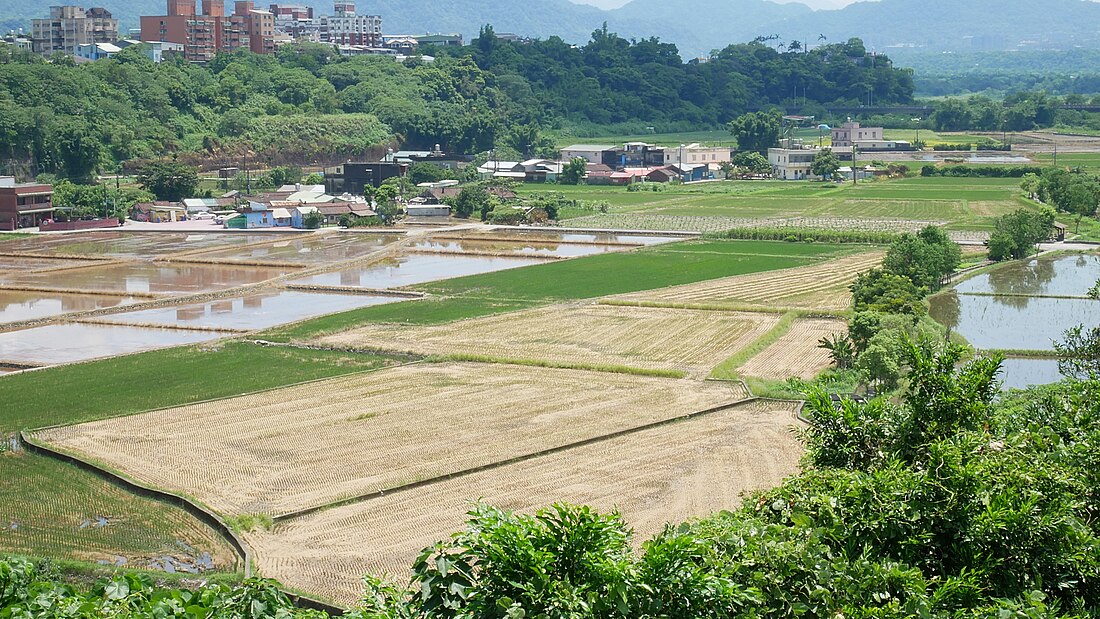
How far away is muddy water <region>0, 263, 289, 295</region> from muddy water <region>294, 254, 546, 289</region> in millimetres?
1701

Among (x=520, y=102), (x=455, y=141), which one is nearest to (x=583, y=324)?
(x=455, y=141)

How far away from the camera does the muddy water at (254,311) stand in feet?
79.4

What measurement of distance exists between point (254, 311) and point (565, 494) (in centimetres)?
1379

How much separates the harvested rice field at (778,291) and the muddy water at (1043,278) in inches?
109

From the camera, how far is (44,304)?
86.9ft

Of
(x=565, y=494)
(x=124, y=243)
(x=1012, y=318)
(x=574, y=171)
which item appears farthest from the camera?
(x=574, y=171)

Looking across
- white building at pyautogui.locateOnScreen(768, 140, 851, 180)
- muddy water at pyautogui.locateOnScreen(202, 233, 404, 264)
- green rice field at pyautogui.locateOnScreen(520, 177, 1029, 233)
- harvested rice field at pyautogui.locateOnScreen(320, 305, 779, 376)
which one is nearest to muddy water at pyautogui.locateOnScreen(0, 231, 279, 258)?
muddy water at pyautogui.locateOnScreen(202, 233, 404, 264)

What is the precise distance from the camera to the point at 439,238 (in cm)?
3894

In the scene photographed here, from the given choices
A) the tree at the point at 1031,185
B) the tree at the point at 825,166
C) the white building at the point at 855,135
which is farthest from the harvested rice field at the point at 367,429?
the white building at the point at 855,135

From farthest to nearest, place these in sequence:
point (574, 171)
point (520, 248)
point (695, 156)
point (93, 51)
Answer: point (93, 51) < point (695, 156) < point (574, 171) < point (520, 248)

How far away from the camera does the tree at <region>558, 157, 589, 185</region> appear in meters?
57.2

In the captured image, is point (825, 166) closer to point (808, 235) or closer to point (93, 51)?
point (808, 235)

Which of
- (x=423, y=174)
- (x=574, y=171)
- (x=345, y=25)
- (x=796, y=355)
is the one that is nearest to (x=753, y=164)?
(x=574, y=171)

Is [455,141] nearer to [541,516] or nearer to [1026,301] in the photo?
[1026,301]
